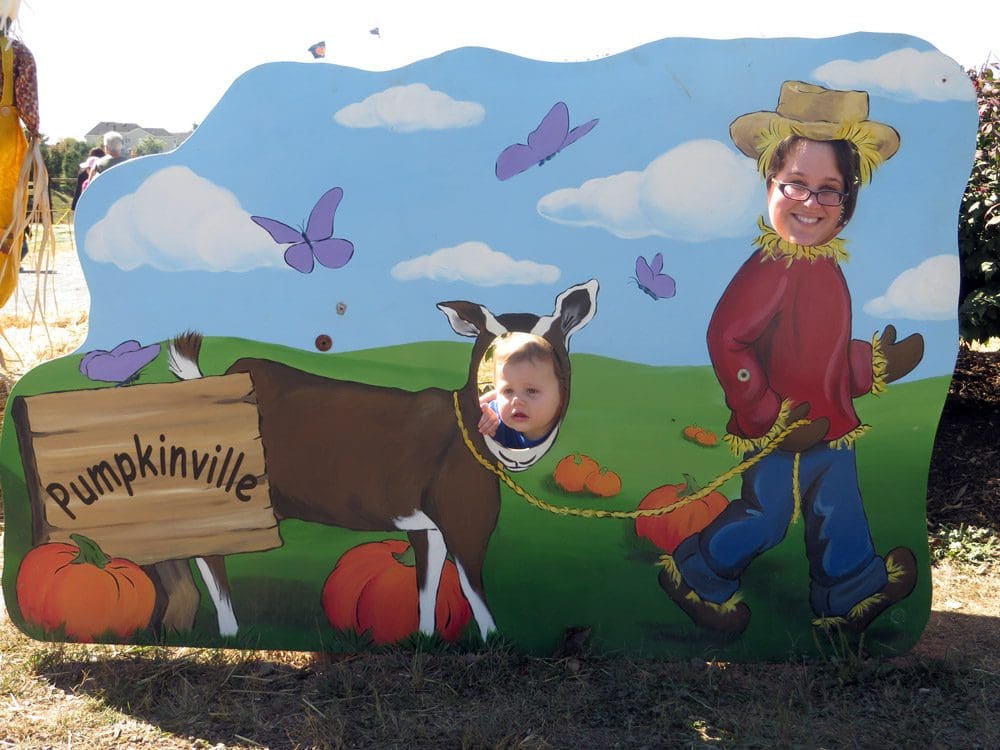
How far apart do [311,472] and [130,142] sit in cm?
6280

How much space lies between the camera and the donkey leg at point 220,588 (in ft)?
11.2

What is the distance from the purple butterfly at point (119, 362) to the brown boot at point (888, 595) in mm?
2650

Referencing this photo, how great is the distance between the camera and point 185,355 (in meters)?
3.35

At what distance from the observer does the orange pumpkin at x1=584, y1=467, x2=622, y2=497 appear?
334cm

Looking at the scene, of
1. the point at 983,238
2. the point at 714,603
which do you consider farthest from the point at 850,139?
the point at 983,238

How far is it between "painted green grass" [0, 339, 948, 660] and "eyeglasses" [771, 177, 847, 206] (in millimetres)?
696

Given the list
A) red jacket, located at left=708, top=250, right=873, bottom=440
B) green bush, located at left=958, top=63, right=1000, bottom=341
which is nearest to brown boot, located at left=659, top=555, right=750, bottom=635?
red jacket, located at left=708, top=250, right=873, bottom=440

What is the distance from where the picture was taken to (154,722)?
10.1 ft

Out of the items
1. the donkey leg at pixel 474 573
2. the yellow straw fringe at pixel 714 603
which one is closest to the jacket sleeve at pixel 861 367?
the yellow straw fringe at pixel 714 603

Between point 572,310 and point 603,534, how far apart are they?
0.83m

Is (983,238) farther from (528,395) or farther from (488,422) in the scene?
(488,422)

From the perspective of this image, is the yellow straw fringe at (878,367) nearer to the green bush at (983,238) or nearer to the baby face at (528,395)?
the baby face at (528,395)

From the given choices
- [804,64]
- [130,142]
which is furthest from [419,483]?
[130,142]

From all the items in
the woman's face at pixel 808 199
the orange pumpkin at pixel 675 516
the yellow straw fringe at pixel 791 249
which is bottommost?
the orange pumpkin at pixel 675 516
